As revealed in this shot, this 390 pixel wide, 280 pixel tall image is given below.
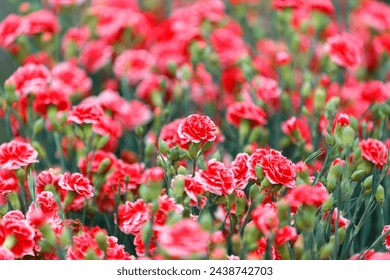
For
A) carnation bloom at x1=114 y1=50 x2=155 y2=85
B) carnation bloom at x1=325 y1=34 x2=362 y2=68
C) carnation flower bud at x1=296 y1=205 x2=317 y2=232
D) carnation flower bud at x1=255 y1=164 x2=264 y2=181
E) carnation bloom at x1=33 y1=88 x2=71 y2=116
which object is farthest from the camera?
carnation bloom at x1=114 y1=50 x2=155 y2=85

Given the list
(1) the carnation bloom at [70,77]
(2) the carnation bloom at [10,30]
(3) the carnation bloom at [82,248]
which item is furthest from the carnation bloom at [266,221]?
(2) the carnation bloom at [10,30]

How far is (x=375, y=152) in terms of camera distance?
3.09 ft

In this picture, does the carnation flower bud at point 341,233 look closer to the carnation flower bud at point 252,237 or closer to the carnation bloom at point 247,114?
the carnation flower bud at point 252,237

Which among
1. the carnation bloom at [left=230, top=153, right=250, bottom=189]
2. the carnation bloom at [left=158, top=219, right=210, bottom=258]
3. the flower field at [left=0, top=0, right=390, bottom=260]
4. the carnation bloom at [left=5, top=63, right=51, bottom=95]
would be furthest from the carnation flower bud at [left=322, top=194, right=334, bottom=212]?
the carnation bloom at [left=5, top=63, right=51, bottom=95]

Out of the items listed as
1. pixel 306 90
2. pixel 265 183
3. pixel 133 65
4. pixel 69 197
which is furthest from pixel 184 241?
pixel 133 65

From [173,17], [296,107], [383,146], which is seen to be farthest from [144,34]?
[383,146]

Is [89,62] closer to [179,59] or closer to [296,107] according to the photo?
[179,59]

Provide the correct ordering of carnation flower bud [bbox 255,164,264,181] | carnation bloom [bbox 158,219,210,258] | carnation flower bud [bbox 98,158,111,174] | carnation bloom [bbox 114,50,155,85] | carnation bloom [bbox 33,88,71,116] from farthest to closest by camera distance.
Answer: carnation bloom [bbox 114,50,155,85]
carnation bloom [bbox 33,88,71,116]
carnation flower bud [bbox 98,158,111,174]
carnation flower bud [bbox 255,164,264,181]
carnation bloom [bbox 158,219,210,258]

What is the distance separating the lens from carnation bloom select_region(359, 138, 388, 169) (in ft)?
3.05

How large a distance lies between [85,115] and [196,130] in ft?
0.76

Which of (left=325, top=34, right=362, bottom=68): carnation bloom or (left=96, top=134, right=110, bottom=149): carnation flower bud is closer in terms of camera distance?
(left=96, top=134, right=110, bottom=149): carnation flower bud

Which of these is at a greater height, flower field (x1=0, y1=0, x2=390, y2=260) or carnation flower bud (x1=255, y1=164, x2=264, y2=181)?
carnation flower bud (x1=255, y1=164, x2=264, y2=181)

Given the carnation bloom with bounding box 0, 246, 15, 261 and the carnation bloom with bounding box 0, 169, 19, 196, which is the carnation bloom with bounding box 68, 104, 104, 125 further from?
the carnation bloom with bounding box 0, 246, 15, 261

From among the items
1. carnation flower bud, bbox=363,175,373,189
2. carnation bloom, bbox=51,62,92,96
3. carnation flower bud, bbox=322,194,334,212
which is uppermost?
carnation flower bud, bbox=322,194,334,212
